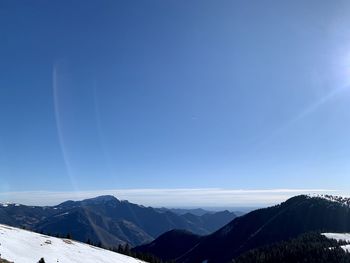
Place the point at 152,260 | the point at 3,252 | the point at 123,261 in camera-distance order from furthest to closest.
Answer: the point at 152,260, the point at 123,261, the point at 3,252

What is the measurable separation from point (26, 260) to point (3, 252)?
15.1 feet

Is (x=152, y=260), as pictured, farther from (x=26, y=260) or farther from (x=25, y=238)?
(x=26, y=260)

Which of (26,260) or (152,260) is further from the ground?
(26,260)

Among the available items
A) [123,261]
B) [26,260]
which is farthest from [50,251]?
[123,261]

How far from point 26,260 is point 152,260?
115 meters

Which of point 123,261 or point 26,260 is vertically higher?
point 26,260

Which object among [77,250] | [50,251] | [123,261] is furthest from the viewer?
[123,261]

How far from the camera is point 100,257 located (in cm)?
11200

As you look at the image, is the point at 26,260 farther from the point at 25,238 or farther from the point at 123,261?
the point at 123,261

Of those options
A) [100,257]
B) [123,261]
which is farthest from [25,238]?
[123,261]

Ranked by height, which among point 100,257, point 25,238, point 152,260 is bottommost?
point 152,260

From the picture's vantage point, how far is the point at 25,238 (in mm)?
98688

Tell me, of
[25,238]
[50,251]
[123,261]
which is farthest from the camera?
[123,261]

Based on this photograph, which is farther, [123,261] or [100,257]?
[123,261]
